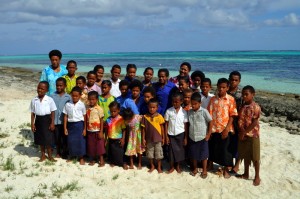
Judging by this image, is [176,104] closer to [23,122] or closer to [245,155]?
[245,155]

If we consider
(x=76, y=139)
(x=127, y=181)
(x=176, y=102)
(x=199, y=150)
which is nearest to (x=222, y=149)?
(x=199, y=150)

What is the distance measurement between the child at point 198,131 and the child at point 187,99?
0.57 ft

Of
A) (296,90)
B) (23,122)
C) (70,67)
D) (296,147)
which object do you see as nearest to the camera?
(70,67)

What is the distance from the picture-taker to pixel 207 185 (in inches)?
197

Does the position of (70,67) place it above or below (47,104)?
above

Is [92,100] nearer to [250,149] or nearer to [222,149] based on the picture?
[222,149]

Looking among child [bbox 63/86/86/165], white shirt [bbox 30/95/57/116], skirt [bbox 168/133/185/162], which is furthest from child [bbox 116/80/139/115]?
white shirt [bbox 30/95/57/116]

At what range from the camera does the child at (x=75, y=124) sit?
218 inches

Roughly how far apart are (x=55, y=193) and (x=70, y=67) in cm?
260

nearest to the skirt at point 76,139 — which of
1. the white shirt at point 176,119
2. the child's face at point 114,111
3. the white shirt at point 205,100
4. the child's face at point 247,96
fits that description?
the child's face at point 114,111

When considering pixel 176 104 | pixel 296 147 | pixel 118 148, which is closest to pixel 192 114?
pixel 176 104

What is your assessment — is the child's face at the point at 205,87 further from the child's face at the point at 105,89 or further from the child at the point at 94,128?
the child at the point at 94,128

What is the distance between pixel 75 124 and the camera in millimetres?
5590

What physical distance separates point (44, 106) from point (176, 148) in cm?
256
